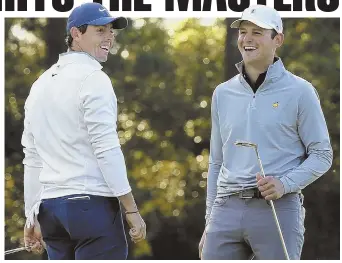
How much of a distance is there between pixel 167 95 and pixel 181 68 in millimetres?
1132

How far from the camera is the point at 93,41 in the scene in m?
4.44

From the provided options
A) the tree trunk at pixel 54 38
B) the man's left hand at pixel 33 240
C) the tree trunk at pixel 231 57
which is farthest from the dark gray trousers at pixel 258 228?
the tree trunk at pixel 54 38

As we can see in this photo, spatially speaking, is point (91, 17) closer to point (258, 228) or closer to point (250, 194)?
point (250, 194)

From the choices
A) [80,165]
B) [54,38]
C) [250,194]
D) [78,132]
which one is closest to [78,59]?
[78,132]

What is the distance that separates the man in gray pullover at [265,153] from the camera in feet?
14.6

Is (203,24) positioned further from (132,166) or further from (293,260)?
(293,260)

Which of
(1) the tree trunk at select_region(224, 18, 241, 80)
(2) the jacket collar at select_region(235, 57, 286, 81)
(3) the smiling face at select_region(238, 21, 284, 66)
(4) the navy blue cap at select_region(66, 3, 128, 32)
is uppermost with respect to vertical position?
(1) the tree trunk at select_region(224, 18, 241, 80)

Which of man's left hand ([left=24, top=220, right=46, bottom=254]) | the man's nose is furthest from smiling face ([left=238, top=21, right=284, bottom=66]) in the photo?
man's left hand ([left=24, top=220, right=46, bottom=254])

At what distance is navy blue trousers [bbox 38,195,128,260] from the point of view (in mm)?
4211

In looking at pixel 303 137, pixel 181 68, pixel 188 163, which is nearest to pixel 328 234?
pixel 188 163

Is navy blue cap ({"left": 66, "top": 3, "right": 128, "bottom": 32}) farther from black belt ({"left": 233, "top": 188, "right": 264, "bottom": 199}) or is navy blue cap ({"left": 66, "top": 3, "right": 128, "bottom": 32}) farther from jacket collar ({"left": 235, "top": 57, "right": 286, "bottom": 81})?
black belt ({"left": 233, "top": 188, "right": 264, "bottom": 199})

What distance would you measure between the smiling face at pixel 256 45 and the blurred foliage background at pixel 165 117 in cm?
1015

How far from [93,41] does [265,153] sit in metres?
0.91

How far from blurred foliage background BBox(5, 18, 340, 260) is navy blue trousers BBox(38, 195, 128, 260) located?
1044 centimetres
